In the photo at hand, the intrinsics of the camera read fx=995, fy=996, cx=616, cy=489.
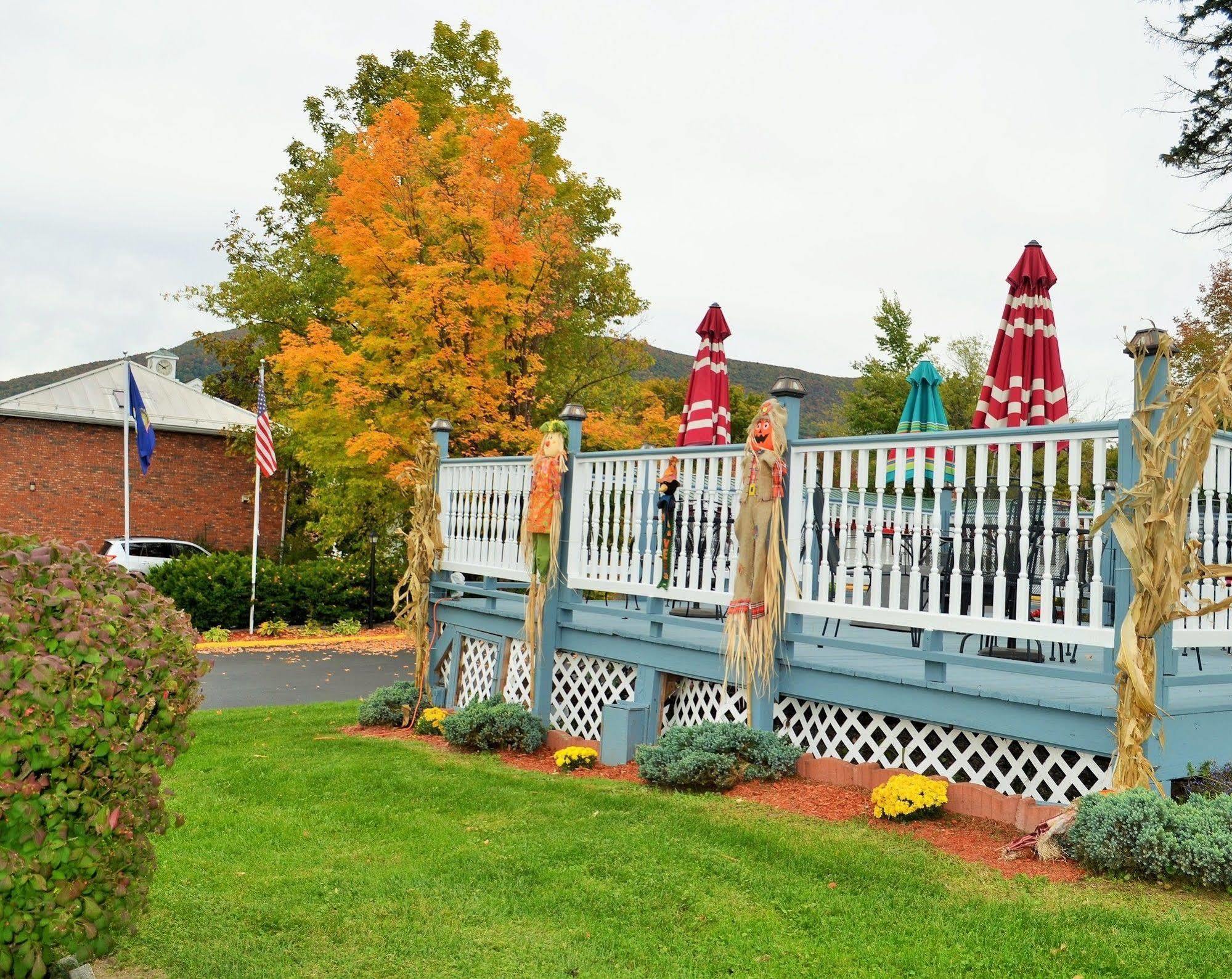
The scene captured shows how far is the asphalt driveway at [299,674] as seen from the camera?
40.0ft

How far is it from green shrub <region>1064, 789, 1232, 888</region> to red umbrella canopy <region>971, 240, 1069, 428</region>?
11.9ft

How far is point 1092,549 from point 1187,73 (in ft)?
70.3

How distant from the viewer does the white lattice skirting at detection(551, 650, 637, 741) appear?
7.52m

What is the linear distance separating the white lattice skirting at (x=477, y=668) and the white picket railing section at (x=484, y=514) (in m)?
0.71

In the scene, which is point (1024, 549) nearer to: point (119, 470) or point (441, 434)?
point (441, 434)

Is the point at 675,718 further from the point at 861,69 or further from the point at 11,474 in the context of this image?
the point at 11,474

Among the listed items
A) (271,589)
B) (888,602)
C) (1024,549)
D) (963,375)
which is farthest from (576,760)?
(963,375)

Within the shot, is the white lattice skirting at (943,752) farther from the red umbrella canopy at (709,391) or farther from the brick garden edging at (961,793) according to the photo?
the red umbrella canopy at (709,391)

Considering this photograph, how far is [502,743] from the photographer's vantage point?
7766 millimetres

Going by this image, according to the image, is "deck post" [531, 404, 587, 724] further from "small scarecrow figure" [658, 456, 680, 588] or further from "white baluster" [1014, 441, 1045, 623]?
"white baluster" [1014, 441, 1045, 623]

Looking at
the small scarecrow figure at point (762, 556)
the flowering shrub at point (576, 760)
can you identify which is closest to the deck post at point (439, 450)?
the flowering shrub at point (576, 760)

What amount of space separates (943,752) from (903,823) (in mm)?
533

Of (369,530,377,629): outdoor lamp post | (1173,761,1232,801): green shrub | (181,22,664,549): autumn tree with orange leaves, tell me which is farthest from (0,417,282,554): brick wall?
(1173,761,1232,801): green shrub

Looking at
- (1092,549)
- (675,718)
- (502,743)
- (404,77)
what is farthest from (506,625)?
(404,77)
